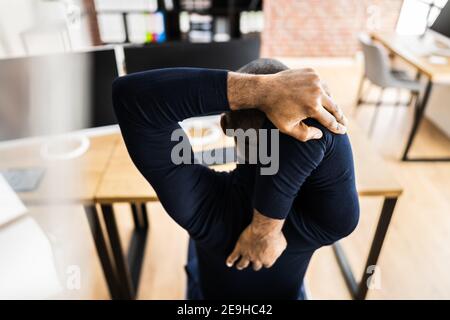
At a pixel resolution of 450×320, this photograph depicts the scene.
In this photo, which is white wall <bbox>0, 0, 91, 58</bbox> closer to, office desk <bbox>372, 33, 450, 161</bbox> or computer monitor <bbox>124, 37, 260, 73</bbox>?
computer monitor <bbox>124, 37, 260, 73</bbox>

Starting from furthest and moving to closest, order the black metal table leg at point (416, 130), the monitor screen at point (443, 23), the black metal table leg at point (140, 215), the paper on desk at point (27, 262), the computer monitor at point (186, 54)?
the black metal table leg at point (416, 130), the monitor screen at point (443, 23), the black metal table leg at point (140, 215), the computer monitor at point (186, 54), the paper on desk at point (27, 262)

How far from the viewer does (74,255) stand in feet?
4.92

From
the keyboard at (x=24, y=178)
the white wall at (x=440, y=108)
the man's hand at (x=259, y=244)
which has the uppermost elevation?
the man's hand at (x=259, y=244)

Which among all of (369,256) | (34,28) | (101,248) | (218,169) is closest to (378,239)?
(369,256)

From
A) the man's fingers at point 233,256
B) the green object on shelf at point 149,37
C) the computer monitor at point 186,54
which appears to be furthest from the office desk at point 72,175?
the green object on shelf at point 149,37

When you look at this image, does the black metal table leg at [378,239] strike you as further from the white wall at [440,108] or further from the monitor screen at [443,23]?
the white wall at [440,108]

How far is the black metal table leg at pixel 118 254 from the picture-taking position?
1187mm

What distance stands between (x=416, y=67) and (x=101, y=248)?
7.19ft

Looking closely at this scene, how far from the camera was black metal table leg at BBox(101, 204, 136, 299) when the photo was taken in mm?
1187

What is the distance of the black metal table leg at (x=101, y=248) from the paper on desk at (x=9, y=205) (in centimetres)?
20

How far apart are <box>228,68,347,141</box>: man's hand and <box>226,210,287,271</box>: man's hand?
209mm

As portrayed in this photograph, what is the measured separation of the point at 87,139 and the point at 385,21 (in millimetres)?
3578

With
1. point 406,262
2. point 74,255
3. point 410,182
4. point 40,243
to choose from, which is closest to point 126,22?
point 74,255

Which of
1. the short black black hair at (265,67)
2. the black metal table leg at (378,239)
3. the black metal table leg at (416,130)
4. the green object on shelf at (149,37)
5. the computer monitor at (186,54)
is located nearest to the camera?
the short black black hair at (265,67)
